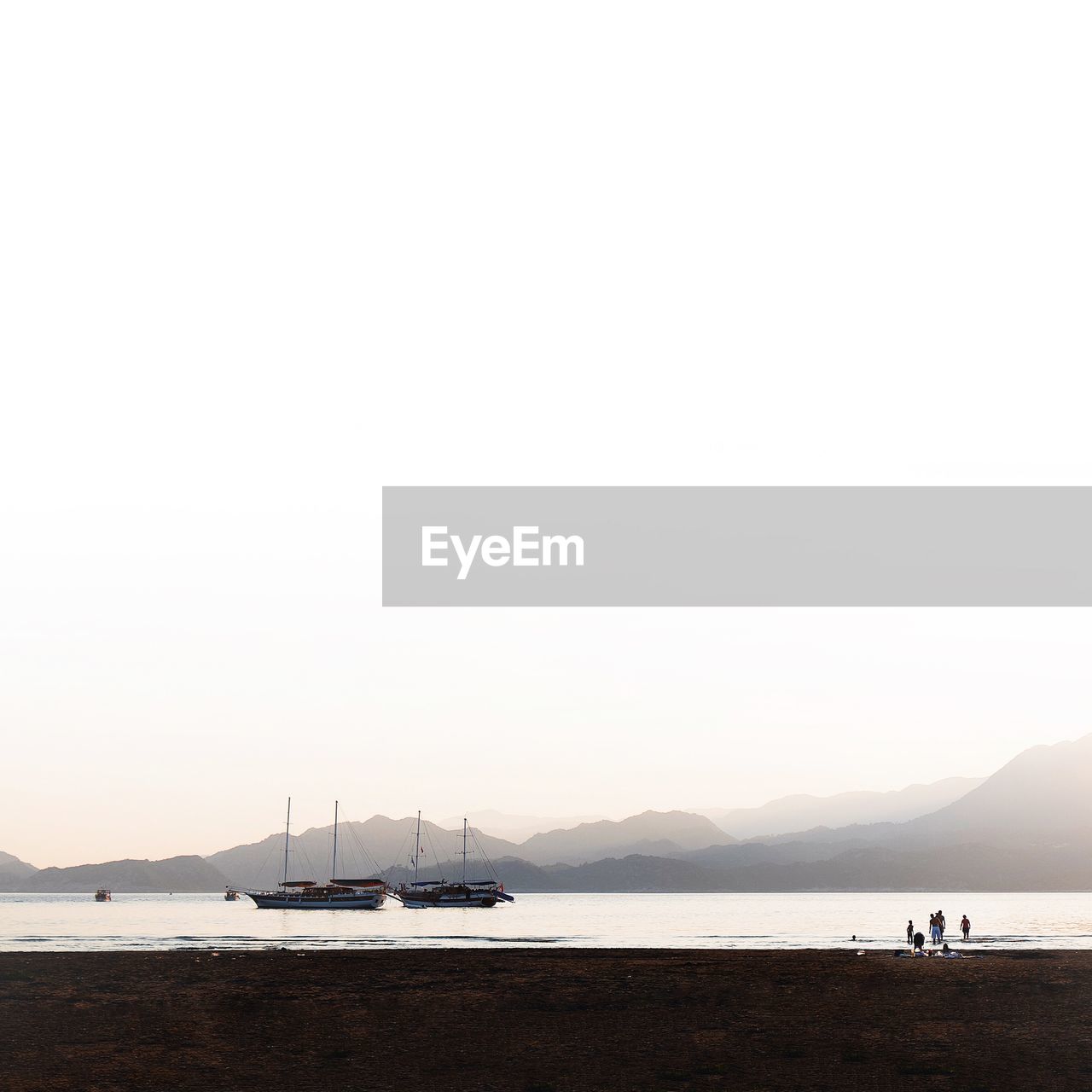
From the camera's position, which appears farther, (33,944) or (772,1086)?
(33,944)

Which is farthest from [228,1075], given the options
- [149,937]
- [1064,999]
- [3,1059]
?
[149,937]

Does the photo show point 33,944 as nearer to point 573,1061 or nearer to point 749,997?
point 749,997

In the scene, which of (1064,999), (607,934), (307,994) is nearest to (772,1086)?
(1064,999)

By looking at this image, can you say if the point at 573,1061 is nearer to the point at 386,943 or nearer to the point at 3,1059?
the point at 3,1059

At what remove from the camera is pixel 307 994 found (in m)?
43.6

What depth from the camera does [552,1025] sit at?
35750mm

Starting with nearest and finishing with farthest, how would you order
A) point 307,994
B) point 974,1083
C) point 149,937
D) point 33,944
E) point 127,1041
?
point 974,1083 < point 127,1041 < point 307,994 < point 33,944 < point 149,937

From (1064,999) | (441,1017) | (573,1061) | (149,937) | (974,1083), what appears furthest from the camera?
(149,937)

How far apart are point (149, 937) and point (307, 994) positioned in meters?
71.1

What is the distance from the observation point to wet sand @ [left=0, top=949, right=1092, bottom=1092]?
28.0 m

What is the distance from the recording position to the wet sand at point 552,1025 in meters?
28.0

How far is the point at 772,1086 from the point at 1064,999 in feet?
63.0

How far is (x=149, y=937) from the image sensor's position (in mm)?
107062

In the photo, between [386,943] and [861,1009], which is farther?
[386,943]
